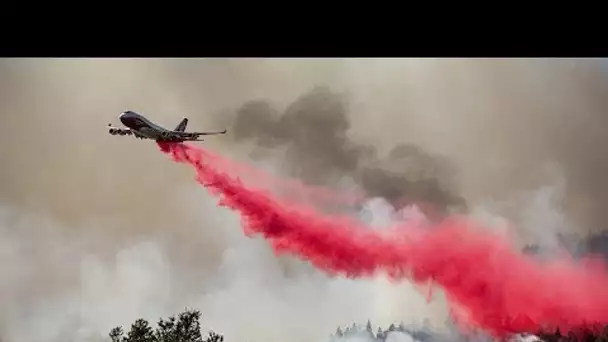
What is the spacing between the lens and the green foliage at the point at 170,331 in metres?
9.45

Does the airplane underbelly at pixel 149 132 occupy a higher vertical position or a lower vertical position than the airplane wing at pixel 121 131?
higher

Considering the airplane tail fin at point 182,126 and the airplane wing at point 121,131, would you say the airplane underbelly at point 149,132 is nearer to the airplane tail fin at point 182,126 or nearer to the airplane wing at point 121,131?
the airplane wing at point 121,131

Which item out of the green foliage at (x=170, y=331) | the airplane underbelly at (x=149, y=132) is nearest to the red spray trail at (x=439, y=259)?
the airplane underbelly at (x=149, y=132)

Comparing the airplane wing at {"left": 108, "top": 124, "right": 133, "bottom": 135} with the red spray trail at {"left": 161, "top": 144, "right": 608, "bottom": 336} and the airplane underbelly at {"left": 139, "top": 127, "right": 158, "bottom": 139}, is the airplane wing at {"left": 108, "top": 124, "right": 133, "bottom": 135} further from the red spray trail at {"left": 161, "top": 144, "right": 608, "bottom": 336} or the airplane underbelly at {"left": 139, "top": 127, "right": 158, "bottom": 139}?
the red spray trail at {"left": 161, "top": 144, "right": 608, "bottom": 336}

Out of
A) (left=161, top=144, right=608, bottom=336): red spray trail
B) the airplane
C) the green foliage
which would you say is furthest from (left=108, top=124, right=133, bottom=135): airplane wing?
the green foliage

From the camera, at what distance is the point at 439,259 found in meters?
10.1

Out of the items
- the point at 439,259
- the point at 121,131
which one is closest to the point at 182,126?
the point at 121,131

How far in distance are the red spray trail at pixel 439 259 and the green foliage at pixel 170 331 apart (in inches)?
59.1

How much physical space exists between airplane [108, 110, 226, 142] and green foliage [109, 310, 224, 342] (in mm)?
2483

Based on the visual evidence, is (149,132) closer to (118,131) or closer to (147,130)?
(147,130)

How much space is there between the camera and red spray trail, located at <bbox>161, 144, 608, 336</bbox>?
975cm
